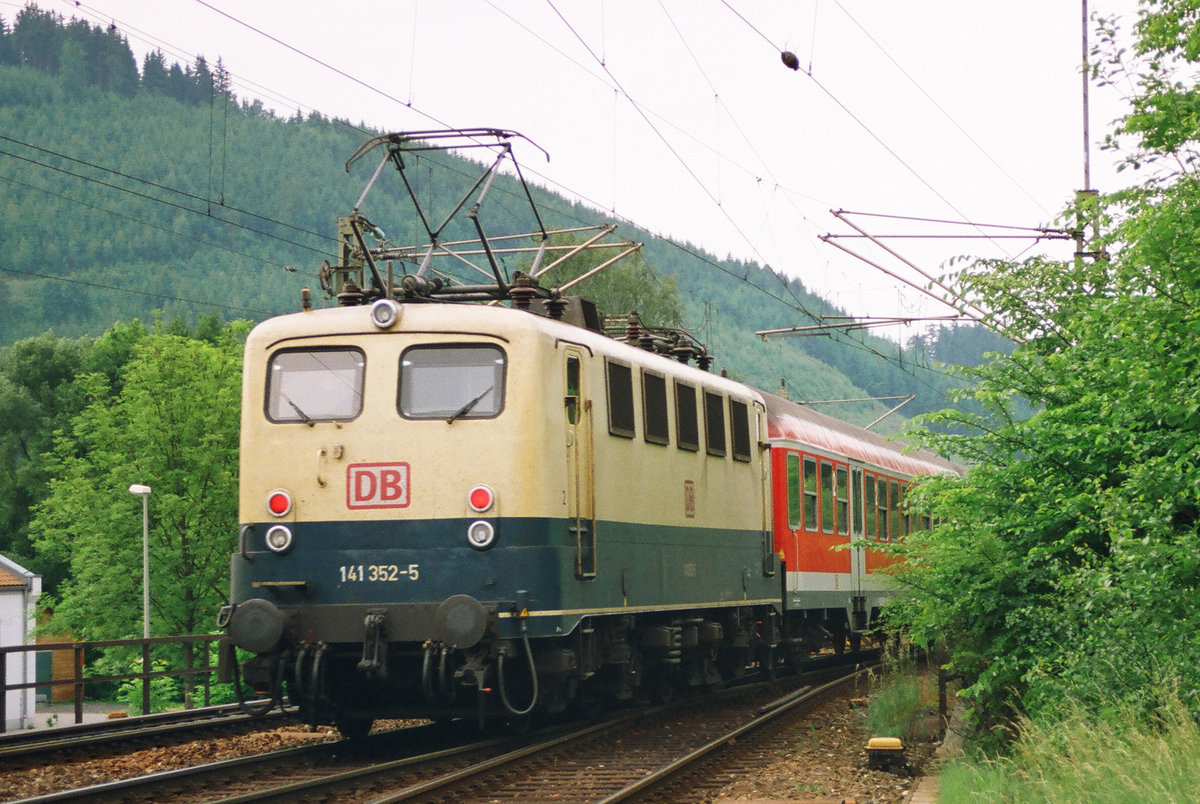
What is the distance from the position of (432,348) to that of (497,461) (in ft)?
3.75

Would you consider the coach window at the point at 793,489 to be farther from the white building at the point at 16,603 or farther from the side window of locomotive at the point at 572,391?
the white building at the point at 16,603

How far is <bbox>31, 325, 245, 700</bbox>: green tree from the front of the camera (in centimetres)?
4409

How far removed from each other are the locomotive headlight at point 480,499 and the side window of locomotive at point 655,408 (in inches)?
108

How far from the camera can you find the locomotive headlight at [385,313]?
476 inches

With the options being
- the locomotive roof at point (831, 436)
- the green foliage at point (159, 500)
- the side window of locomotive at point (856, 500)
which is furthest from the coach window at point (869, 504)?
the green foliage at point (159, 500)

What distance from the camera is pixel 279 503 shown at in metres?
12.0

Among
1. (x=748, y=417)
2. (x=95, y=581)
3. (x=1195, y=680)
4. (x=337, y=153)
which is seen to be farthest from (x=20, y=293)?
(x=1195, y=680)

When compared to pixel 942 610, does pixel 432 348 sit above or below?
above

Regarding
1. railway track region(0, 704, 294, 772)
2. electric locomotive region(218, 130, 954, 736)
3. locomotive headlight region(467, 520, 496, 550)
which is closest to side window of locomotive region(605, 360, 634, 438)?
electric locomotive region(218, 130, 954, 736)

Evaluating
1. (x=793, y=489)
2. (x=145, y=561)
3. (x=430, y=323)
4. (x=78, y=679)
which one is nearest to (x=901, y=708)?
(x=793, y=489)

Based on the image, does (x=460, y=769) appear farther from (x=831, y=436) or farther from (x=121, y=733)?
(x=831, y=436)

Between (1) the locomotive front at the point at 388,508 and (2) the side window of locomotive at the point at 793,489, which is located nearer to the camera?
(1) the locomotive front at the point at 388,508

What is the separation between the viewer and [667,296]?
51.3 metres

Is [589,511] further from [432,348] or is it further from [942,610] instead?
[942,610]
